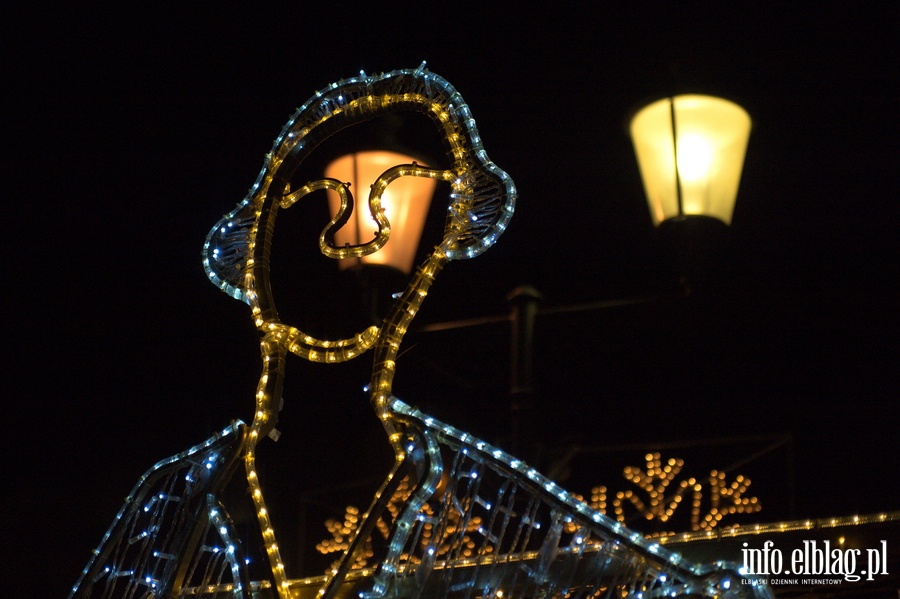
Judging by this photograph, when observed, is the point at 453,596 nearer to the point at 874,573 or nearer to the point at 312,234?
the point at 874,573

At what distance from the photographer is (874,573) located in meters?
2.91

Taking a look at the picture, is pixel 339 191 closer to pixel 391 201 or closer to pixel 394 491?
pixel 391 201

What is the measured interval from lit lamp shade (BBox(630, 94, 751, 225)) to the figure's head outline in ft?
3.54

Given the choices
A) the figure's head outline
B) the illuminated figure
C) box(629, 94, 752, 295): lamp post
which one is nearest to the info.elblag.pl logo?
the illuminated figure

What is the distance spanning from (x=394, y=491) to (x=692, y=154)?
1.81 m

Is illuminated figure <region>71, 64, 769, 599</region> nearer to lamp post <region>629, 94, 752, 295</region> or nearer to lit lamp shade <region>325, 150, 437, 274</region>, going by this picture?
lit lamp shade <region>325, 150, 437, 274</region>

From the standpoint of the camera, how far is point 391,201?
3947 millimetres

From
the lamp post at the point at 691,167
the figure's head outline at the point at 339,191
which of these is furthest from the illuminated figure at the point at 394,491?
the lamp post at the point at 691,167

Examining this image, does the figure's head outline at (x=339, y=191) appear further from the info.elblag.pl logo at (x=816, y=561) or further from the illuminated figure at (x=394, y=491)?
the info.elblag.pl logo at (x=816, y=561)

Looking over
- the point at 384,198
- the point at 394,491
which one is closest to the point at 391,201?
the point at 384,198

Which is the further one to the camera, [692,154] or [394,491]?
[692,154]

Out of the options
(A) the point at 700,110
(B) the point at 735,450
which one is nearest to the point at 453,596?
(A) the point at 700,110

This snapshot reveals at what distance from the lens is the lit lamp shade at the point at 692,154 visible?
13.4ft

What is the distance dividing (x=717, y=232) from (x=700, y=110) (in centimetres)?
44
